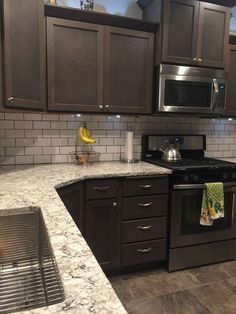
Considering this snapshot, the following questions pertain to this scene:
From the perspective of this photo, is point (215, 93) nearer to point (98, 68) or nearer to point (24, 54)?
point (98, 68)

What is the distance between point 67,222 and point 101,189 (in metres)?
1.10

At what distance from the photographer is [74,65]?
226cm

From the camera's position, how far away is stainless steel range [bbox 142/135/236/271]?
2.35 metres

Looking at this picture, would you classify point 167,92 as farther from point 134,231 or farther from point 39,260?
point 39,260

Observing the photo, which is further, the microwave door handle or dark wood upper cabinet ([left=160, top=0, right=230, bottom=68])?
the microwave door handle

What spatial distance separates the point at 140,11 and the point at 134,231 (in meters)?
2.20

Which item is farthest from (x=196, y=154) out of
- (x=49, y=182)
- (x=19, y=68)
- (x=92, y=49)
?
(x=19, y=68)

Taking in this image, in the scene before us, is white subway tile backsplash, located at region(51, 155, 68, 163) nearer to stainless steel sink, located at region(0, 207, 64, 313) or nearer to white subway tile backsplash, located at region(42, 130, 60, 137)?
white subway tile backsplash, located at region(42, 130, 60, 137)

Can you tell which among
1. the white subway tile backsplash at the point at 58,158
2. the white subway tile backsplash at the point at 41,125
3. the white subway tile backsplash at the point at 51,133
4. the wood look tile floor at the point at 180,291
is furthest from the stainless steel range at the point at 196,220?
the white subway tile backsplash at the point at 41,125

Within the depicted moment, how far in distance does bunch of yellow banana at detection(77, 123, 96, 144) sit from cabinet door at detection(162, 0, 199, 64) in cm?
97

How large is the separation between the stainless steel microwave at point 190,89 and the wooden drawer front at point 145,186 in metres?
0.67

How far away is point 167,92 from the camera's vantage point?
2.47 metres

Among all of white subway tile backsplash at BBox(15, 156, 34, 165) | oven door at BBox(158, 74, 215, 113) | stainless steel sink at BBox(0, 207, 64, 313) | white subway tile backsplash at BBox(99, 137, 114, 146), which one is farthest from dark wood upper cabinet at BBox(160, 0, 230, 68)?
stainless steel sink at BBox(0, 207, 64, 313)

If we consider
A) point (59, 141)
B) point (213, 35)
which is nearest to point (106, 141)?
point (59, 141)
